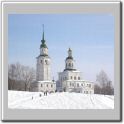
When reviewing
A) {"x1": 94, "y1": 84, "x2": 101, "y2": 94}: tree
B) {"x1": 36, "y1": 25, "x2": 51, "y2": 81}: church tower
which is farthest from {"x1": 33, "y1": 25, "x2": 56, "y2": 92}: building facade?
{"x1": 94, "y1": 84, "x2": 101, "y2": 94}: tree

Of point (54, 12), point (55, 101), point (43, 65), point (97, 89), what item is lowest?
point (55, 101)

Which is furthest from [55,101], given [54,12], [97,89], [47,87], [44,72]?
[54,12]

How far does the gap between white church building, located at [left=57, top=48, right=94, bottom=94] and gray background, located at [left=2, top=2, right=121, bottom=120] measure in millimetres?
206

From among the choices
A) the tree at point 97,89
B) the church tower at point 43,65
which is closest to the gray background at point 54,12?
the tree at point 97,89

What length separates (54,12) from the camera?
4.16 metres

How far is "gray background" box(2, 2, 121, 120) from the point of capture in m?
4.10

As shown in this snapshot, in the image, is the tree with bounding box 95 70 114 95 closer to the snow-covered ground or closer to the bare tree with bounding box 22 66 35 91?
the snow-covered ground

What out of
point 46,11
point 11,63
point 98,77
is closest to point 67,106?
point 98,77

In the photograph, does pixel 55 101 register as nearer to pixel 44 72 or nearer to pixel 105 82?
pixel 44 72

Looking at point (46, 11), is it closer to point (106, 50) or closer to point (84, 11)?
point (84, 11)

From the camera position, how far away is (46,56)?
4117 millimetres

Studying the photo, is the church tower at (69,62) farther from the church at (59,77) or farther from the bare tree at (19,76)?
the bare tree at (19,76)

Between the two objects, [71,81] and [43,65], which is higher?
[43,65]

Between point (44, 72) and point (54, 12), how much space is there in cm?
58
